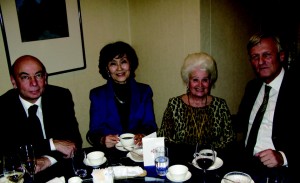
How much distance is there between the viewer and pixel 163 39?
3.79m

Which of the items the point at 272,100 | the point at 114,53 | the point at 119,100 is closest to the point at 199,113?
the point at 272,100

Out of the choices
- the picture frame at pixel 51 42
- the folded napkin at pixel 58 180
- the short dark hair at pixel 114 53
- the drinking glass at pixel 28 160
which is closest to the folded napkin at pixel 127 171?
the folded napkin at pixel 58 180

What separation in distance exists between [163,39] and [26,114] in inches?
79.0

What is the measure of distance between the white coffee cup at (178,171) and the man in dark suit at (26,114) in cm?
93

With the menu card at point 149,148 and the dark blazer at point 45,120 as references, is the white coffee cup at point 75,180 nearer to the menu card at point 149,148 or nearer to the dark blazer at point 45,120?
the menu card at point 149,148

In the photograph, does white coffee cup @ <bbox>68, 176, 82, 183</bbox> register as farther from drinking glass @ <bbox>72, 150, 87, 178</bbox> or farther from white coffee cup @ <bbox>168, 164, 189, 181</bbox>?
white coffee cup @ <bbox>168, 164, 189, 181</bbox>

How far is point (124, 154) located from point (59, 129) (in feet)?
3.01

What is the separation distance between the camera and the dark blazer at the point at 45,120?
8.13ft

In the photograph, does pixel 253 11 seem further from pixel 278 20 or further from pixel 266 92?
pixel 266 92

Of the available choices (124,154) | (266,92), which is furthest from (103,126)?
(266,92)

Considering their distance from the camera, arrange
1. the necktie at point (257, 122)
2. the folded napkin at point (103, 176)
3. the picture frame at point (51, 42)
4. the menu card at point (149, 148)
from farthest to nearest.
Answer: the picture frame at point (51, 42) < the necktie at point (257, 122) < the menu card at point (149, 148) < the folded napkin at point (103, 176)

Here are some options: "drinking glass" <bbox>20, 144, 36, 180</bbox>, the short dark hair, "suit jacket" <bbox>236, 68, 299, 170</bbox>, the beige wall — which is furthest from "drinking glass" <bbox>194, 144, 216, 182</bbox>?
the beige wall

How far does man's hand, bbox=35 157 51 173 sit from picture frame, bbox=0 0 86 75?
1.64m

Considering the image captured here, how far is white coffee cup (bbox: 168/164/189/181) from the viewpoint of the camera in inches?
66.1
